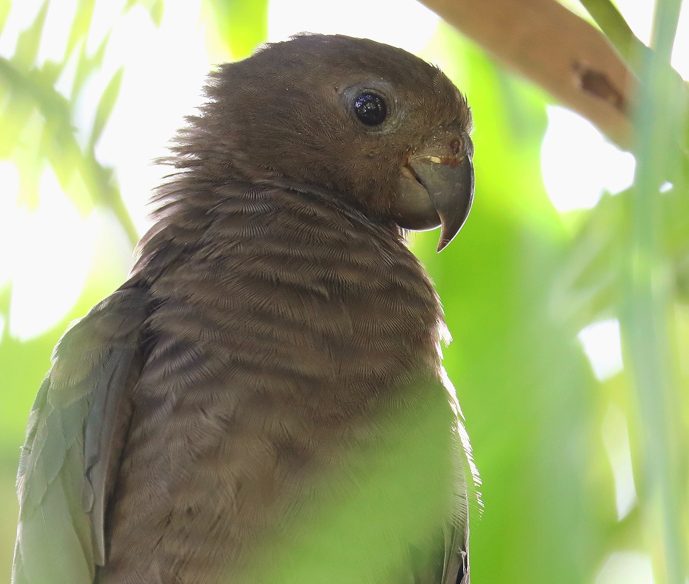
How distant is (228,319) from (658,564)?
1.12 m

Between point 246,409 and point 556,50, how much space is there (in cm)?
83

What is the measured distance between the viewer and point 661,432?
41 cm

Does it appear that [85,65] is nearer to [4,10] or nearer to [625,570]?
[4,10]

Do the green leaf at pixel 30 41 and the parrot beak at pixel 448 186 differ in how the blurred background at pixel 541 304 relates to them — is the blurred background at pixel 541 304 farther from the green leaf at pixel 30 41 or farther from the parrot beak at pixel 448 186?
the parrot beak at pixel 448 186

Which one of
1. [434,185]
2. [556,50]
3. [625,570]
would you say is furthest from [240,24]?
[625,570]

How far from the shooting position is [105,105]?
0.86 metres

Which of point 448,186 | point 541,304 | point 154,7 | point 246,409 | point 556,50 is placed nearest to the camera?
point 541,304

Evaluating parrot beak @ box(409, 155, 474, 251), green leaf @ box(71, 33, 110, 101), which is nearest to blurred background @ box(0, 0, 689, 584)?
green leaf @ box(71, 33, 110, 101)

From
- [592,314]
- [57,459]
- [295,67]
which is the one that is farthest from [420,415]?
[295,67]

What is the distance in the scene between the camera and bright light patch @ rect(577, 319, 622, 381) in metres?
0.72

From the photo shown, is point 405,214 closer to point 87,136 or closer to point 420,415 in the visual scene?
point 420,415

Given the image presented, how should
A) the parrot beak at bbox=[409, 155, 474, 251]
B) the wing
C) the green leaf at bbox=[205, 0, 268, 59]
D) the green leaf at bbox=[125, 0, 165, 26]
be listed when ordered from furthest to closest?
1. the parrot beak at bbox=[409, 155, 474, 251]
2. the wing
3. the green leaf at bbox=[205, 0, 268, 59]
4. the green leaf at bbox=[125, 0, 165, 26]

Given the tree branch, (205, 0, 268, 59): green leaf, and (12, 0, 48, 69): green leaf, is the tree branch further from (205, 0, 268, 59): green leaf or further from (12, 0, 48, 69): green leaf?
(12, 0, 48, 69): green leaf

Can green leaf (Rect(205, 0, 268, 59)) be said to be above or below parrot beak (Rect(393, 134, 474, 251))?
above
